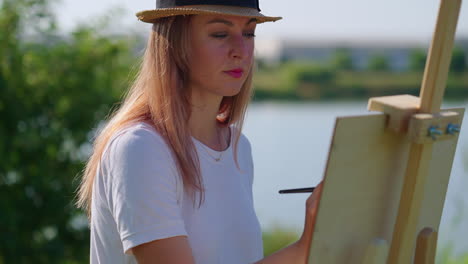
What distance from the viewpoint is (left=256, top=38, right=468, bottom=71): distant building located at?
15.3 metres

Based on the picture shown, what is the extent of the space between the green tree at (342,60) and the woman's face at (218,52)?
13.4m

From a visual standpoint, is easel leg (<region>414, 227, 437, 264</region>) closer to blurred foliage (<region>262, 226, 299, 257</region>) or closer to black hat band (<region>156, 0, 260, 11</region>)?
black hat band (<region>156, 0, 260, 11</region>)

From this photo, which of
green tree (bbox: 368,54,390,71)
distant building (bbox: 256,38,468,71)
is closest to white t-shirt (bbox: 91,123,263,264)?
green tree (bbox: 368,54,390,71)

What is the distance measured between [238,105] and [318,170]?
17.9 feet

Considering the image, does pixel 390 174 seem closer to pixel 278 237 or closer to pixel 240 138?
pixel 240 138

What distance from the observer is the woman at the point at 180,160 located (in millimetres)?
1433

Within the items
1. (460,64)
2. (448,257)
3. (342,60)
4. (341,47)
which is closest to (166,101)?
(448,257)

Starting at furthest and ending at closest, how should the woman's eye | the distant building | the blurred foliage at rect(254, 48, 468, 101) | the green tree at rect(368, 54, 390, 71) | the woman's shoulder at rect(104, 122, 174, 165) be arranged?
the distant building → the green tree at rect(368, 54, 390, 71) → the blurred foliage at rect(254, 48, 468, 101) → the woman's eye → the woman's shoulder at rect(104, 122, 174, 165)

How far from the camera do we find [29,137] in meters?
4.18

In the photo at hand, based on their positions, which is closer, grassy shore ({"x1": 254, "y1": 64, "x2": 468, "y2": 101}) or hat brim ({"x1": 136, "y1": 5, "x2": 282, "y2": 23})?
hat brim ({"x1": 136, "y1": 5, "x2": 282, "y2": 23})

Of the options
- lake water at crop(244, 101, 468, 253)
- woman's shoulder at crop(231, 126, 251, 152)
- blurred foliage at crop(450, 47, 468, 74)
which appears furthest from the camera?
blurred foliage at crop(450, 47, 468, 74)

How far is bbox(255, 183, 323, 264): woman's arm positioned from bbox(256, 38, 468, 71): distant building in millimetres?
13741

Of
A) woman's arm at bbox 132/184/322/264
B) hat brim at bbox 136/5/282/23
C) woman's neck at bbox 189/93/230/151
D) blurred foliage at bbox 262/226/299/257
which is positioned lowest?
blurred foliage at bbox 262/226/299/257

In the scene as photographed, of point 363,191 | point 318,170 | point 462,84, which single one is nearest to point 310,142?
point 318,170
